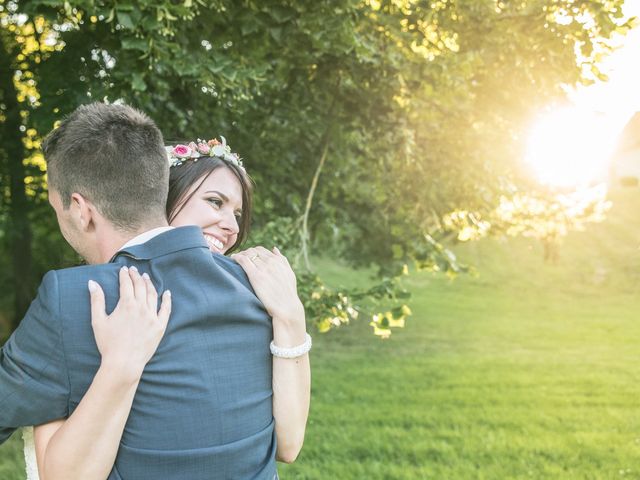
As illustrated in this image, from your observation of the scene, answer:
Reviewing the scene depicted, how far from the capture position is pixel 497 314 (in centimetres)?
1777

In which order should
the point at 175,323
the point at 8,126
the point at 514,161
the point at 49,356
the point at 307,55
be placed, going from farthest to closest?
the point at 8,126
the point at 514,161
the point at 307,55
the point at 175,323
the point at 49,356

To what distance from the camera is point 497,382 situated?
10.6m

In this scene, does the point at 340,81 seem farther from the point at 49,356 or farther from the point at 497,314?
the point at 497,314

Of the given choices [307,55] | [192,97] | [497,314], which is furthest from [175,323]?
[497,314]

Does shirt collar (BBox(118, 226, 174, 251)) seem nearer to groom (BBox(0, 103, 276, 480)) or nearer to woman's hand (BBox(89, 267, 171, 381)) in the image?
groom (BBox(0, 103, 276, 480))

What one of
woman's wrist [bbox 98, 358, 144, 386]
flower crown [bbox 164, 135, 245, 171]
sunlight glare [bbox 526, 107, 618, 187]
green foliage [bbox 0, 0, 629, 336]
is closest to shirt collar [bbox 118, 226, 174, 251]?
woman's wrist [bbox 98, 358, 144, 386]

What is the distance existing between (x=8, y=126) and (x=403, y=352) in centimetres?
787

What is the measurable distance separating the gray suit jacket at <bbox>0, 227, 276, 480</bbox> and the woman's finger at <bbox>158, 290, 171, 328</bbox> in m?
0.02

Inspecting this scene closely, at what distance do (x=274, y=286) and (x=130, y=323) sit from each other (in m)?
0.49

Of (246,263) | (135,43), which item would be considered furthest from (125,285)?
(135,43)

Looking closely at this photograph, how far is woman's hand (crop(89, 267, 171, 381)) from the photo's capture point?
1710 millimetres

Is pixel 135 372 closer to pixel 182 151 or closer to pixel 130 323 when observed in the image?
pixel 130 323

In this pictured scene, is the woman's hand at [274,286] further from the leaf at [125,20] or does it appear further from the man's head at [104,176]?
the leaf at [125,20]

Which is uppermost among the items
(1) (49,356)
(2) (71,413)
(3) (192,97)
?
(3) (192,97)
